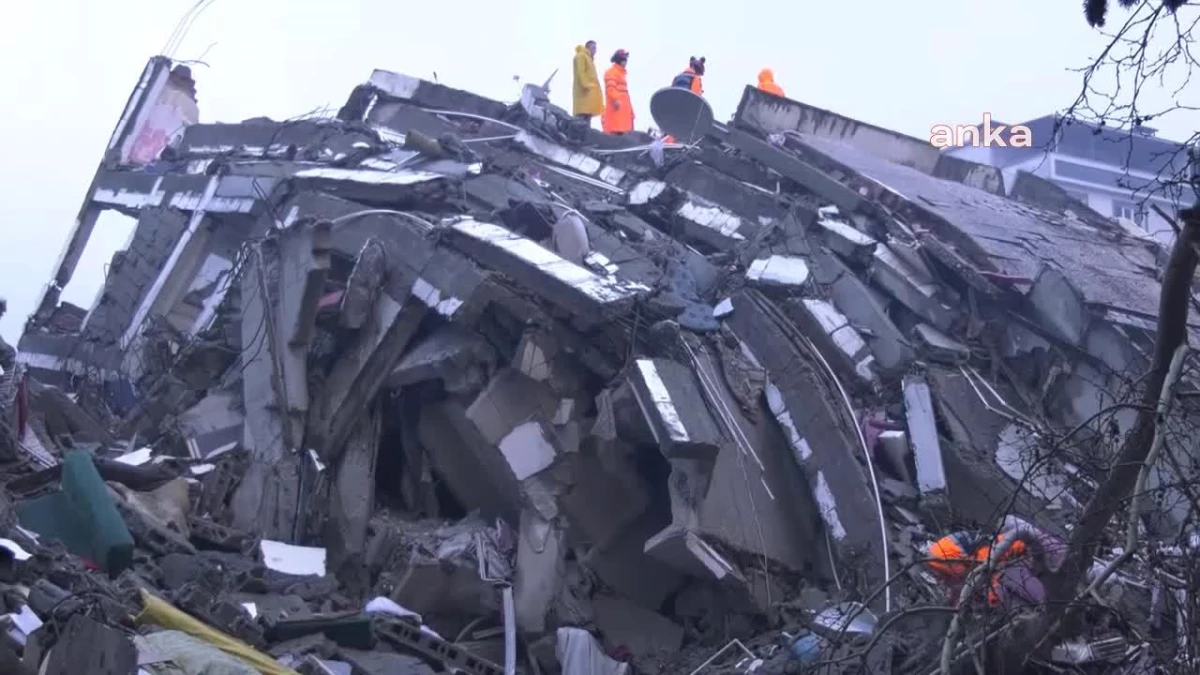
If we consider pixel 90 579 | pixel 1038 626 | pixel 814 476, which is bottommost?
pixel 90 579

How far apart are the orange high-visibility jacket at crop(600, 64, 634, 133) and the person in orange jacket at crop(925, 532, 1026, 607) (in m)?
7.84

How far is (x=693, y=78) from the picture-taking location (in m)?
13.8

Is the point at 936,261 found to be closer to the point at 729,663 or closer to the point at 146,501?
the point at 729,663

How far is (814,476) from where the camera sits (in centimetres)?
803

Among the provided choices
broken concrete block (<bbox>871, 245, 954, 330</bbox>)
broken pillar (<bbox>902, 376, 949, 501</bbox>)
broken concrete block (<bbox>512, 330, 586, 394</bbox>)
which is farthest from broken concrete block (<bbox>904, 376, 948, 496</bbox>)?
broken concrete block (<bbox>512, 330, 586, 394</bbox>)

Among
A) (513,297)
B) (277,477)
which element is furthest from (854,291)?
(277,477)

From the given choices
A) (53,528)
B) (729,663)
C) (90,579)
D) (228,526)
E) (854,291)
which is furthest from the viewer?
(854,291)

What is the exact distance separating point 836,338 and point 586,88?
6279 mm

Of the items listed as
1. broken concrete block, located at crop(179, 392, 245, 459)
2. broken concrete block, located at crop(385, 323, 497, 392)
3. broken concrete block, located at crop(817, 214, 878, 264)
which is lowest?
broken concrete block, located at crop(179, 392, 245, 459)

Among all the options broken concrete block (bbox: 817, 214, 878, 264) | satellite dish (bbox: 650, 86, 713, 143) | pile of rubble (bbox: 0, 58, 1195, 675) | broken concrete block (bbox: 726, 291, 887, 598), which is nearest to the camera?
pile of rubble (bbox: 0, 58, 1195, 675)

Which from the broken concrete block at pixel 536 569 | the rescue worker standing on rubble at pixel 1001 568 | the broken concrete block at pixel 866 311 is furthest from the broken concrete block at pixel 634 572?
the rescue worker standing on rubble at pixel 1001 568

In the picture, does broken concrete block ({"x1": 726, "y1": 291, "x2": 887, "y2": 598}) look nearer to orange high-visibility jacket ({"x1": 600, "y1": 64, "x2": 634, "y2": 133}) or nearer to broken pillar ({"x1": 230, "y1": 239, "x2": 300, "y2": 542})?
broken pillar ({"x1": 230, "y1": 239, "x2": 300, "y2": 542})

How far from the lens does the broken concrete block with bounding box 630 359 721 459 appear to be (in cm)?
764

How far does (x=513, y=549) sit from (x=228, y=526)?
5.51 feet
